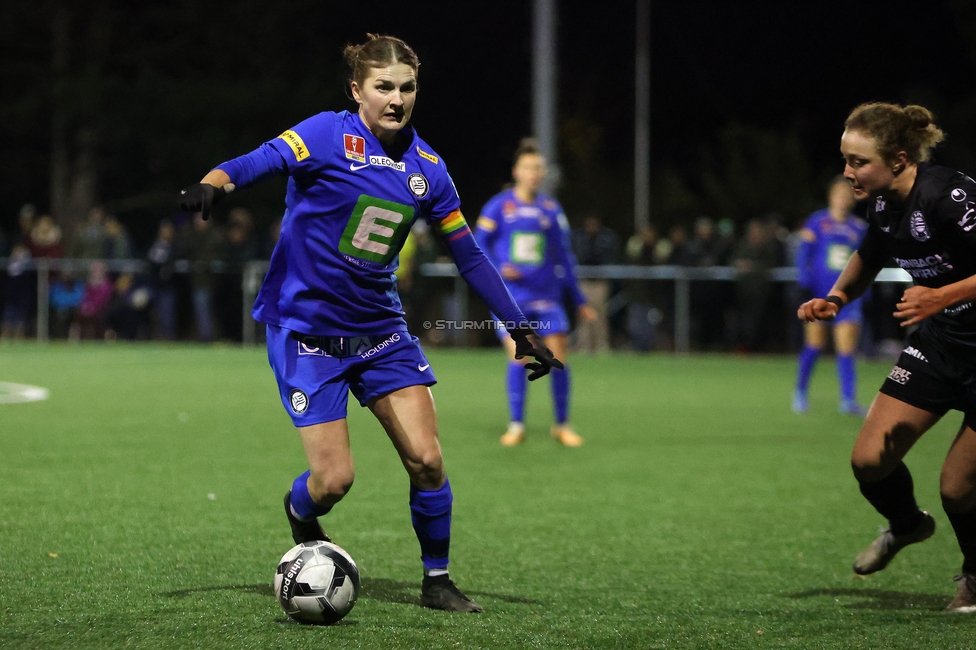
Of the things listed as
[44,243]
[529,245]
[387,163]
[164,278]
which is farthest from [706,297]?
[387,163]

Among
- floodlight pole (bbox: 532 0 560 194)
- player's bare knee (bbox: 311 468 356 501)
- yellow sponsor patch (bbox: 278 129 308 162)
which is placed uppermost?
floodlight pole (bbox: 532 0 560 194)

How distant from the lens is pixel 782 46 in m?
37.8

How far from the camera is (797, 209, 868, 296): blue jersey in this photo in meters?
12.5

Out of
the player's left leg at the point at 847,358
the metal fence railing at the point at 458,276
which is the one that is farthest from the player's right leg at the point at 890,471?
the metal fence railing at the point at 458,276

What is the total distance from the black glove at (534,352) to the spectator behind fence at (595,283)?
15095mm

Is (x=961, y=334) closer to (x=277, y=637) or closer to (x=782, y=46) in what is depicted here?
(x=277, y=637)

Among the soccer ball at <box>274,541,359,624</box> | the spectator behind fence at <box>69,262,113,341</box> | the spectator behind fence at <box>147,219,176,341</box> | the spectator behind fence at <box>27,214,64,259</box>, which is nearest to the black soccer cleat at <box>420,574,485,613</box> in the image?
the soccer ball at <box>274,541,359,624</box>

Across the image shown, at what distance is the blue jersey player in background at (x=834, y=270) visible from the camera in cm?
1247

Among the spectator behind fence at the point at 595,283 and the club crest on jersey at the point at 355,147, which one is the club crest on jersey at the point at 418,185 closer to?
the club crest on jersey at the point at 355,147

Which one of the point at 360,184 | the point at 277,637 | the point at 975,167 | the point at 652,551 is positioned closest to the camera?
the point at 277,637

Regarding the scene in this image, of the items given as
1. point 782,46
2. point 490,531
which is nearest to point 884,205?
point 490,531

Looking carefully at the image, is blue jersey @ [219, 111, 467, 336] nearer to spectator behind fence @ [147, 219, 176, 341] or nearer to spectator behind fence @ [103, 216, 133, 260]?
spectator behind fence @ [147, 219, 176, 341]

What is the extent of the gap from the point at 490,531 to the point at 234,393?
24.7 feet

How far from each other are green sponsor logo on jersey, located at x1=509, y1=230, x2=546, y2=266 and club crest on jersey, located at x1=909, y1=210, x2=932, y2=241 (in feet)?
18.5
